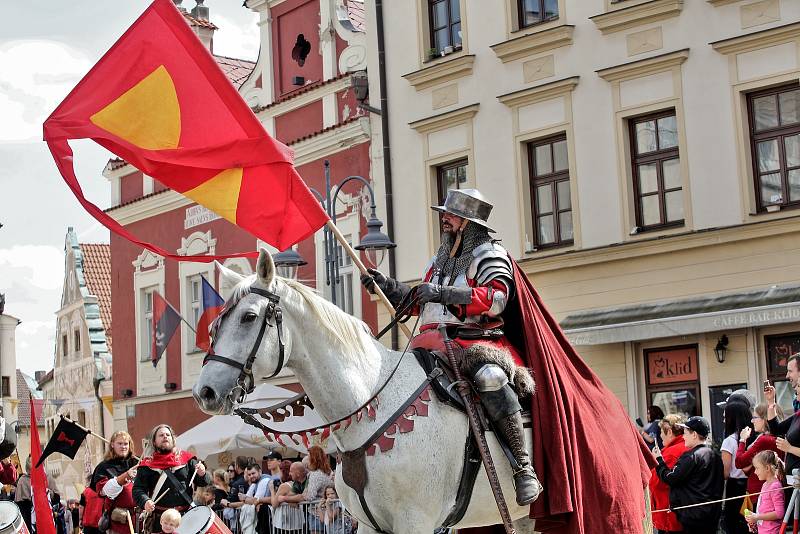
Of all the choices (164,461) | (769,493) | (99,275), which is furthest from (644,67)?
(99,275)

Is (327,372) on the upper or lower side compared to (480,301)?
lower

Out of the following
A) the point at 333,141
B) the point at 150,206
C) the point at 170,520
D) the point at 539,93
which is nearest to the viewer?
the point at 170,520

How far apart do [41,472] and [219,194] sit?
193 inches

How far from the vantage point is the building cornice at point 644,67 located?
1923cm

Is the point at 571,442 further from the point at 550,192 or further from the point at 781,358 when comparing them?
the point at 550,192

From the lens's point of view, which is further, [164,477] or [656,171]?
[656,171]

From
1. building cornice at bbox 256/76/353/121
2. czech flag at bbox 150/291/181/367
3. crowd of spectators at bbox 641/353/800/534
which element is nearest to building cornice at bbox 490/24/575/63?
building cornice at bbox 256/76/353/121

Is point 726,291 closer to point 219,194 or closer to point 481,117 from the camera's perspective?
point 481,117

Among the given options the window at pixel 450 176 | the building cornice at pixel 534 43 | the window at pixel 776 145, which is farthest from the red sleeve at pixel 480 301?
the window at pixel 450 176

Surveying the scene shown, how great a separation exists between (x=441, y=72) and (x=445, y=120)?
2.59 ft

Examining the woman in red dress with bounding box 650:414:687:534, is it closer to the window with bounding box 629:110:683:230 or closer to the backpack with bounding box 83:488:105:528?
the backpack with bounding box 83:488:105:528

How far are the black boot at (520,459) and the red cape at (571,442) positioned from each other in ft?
0.66

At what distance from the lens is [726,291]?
61.2 ft

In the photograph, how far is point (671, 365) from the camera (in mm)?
19281
